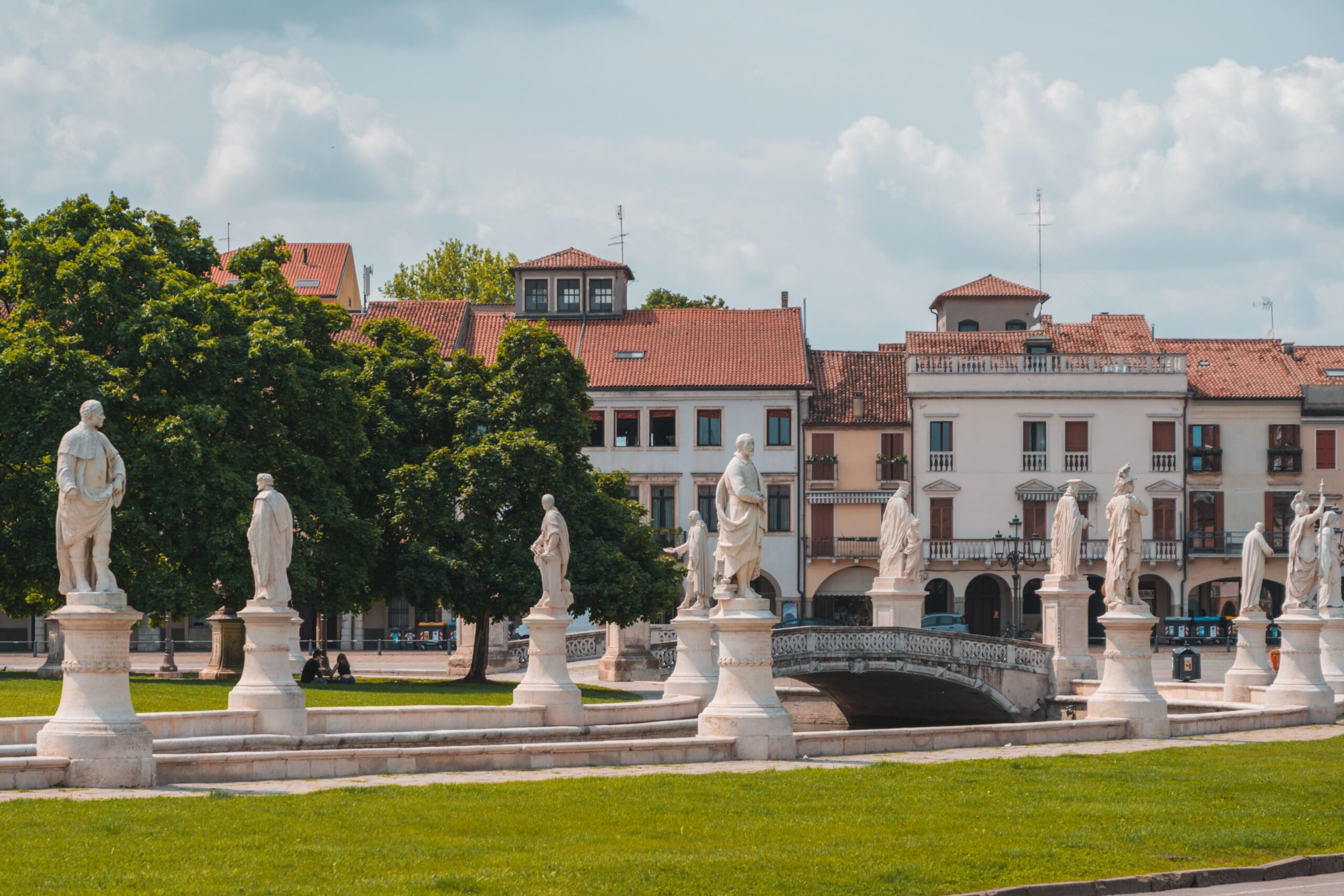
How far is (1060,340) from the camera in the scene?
6475cm

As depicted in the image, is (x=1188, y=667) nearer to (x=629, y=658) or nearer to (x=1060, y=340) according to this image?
(x=629, y=658)

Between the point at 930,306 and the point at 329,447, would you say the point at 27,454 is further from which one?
the point at 930,306

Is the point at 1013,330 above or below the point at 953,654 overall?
above

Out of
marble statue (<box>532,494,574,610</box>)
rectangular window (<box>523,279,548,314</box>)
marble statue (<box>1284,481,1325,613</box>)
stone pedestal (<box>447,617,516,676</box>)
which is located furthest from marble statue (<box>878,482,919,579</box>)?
rectangular window (<box>523,279,548,314</box>)

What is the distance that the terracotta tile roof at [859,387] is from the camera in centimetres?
6303

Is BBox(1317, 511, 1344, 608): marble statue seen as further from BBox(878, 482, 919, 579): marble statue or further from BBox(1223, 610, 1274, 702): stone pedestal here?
BBox(878, 482, 919, 579): marble statue

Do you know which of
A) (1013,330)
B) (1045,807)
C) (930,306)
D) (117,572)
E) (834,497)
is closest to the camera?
(1045,807)

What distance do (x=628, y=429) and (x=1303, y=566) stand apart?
33.7m

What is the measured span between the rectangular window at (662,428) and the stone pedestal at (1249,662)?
31307 mm

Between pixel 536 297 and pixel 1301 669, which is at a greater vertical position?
pixel 536 297

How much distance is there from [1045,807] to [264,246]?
28.6 m

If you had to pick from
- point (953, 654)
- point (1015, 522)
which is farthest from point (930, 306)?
point (953, 654)

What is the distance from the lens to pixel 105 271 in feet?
114

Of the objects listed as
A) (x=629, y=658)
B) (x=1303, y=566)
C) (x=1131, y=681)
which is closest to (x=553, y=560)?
(x=1131, y=681)
